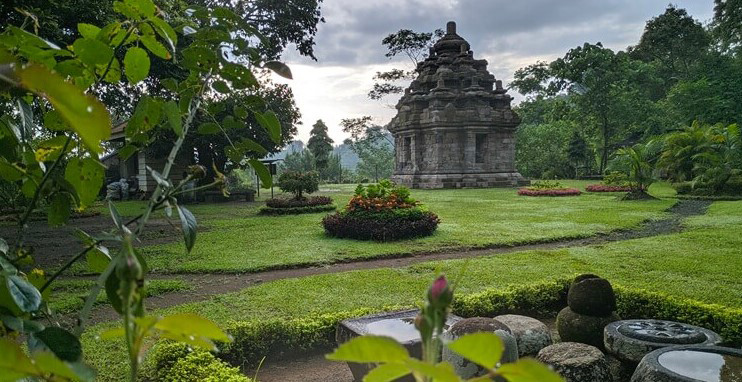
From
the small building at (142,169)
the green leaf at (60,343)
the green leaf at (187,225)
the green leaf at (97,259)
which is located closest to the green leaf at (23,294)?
the green leaf at (60,343)

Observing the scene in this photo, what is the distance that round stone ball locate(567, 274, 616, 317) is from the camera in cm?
455

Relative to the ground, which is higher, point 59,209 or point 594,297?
point 59,209

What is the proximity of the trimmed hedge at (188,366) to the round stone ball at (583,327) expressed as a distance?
116 inches

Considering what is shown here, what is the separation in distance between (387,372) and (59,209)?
932mm

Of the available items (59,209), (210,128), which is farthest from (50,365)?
(210,128)

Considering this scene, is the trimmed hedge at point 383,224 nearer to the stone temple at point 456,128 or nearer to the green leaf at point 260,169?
the green leaf at point 260,169

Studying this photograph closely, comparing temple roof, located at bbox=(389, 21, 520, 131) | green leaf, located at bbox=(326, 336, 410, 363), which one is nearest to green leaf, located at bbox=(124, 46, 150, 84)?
green leaf, located at bbox=(326, 336, 410, 363)

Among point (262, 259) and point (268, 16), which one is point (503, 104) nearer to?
point (268, 16)

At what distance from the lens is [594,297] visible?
4.55m

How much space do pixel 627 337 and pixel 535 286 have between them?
6.23 ft

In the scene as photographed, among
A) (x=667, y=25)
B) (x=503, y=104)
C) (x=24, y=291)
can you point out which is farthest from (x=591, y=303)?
(x=667, y=25)

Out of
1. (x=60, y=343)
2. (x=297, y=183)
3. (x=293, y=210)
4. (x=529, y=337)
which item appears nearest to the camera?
(x=60, y=343)

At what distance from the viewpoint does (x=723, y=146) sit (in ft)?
67.7

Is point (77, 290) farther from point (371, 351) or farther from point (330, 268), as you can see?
point (371, 351)
